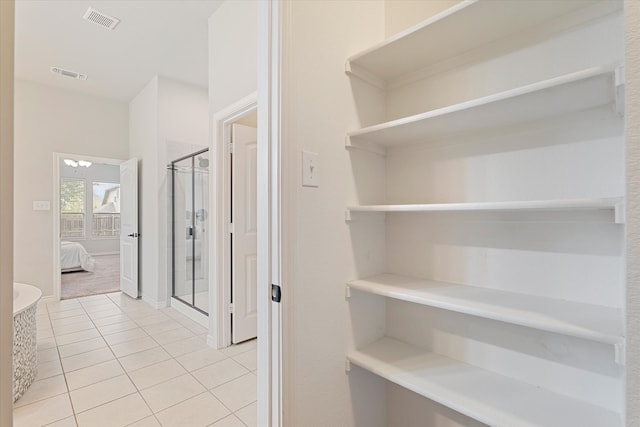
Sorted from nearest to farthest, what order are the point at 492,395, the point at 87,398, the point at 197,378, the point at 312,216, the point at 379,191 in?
the point at 492,395
the point at 312,216
the point at 379,191
the point at 87,398
the point at 197,378

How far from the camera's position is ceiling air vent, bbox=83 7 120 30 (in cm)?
270

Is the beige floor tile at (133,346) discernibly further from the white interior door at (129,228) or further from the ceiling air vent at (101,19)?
the ceiling air vent at (101,19)

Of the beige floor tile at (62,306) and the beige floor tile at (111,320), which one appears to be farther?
the beige floor tile at (62,306)

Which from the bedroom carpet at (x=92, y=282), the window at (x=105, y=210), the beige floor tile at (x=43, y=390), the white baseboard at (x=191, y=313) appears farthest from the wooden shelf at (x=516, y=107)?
the window at (x=105, y=210)

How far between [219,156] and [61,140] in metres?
3.23

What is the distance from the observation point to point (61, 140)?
4.23 m

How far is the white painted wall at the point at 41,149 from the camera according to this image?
390 cm

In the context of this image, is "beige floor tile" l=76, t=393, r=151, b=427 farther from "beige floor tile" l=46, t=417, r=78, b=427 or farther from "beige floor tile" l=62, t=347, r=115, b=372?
"beige floor tile" l=62, t=347, r=115, b=372

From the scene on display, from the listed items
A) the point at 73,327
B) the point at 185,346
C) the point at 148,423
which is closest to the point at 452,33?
the point at 148,423

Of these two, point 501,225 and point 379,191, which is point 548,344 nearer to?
point 501,225

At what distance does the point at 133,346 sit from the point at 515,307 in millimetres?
3117

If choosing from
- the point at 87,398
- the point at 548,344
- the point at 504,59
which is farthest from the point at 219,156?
the point at 548,344

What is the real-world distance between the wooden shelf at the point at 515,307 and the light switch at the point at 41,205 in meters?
4.80

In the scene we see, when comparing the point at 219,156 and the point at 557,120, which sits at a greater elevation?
the point at 219,156
